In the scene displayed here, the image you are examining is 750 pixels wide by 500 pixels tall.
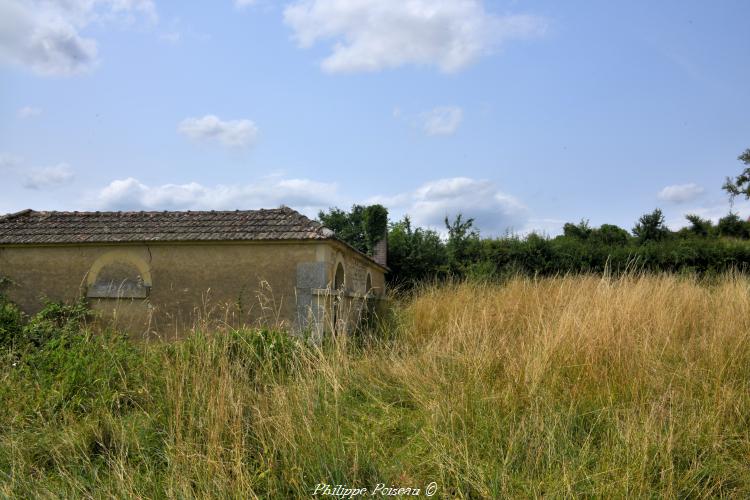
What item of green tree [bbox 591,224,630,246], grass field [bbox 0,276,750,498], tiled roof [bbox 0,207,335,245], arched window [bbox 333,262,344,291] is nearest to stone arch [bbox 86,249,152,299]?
tiled roof [bbox 0,207,335,245]

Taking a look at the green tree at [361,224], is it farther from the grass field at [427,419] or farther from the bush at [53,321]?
the grass field at [427,419]

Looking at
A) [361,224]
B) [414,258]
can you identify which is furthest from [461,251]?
[361,224]

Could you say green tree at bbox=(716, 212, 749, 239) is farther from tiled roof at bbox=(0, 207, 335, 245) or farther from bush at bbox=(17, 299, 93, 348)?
bush at bbox=(17, 299, 93, 348)

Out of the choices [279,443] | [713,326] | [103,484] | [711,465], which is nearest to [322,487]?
[279,443]

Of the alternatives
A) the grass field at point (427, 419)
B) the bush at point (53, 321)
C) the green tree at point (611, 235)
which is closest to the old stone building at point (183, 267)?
the bush at point (53, 321)

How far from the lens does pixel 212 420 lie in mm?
4395

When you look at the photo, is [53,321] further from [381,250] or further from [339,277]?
[381,250]

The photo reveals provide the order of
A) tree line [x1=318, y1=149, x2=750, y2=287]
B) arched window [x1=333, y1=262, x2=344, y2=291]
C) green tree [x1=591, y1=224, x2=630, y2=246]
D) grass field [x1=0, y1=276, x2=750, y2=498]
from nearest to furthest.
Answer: grass field [x1=0, y1=276, x2=750, y2=498] < arched window [x1=333, y1=262, x2=344, y2=291] < tree line [x1=318, y1=149, x2=750, y2=287] < green tree [x1=591, y1=224, x2=630, y2=246]

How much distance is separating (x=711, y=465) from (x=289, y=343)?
5.18 m

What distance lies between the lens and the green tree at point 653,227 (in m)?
19.7

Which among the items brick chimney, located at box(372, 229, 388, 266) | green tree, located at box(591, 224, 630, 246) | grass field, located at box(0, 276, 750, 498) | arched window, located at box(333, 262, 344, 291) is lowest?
grass field, located at box(0, 276, 750, 498)

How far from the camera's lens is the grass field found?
3.85 m

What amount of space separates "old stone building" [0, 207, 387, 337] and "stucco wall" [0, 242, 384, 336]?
19 mm

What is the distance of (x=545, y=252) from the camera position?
16547 mm
